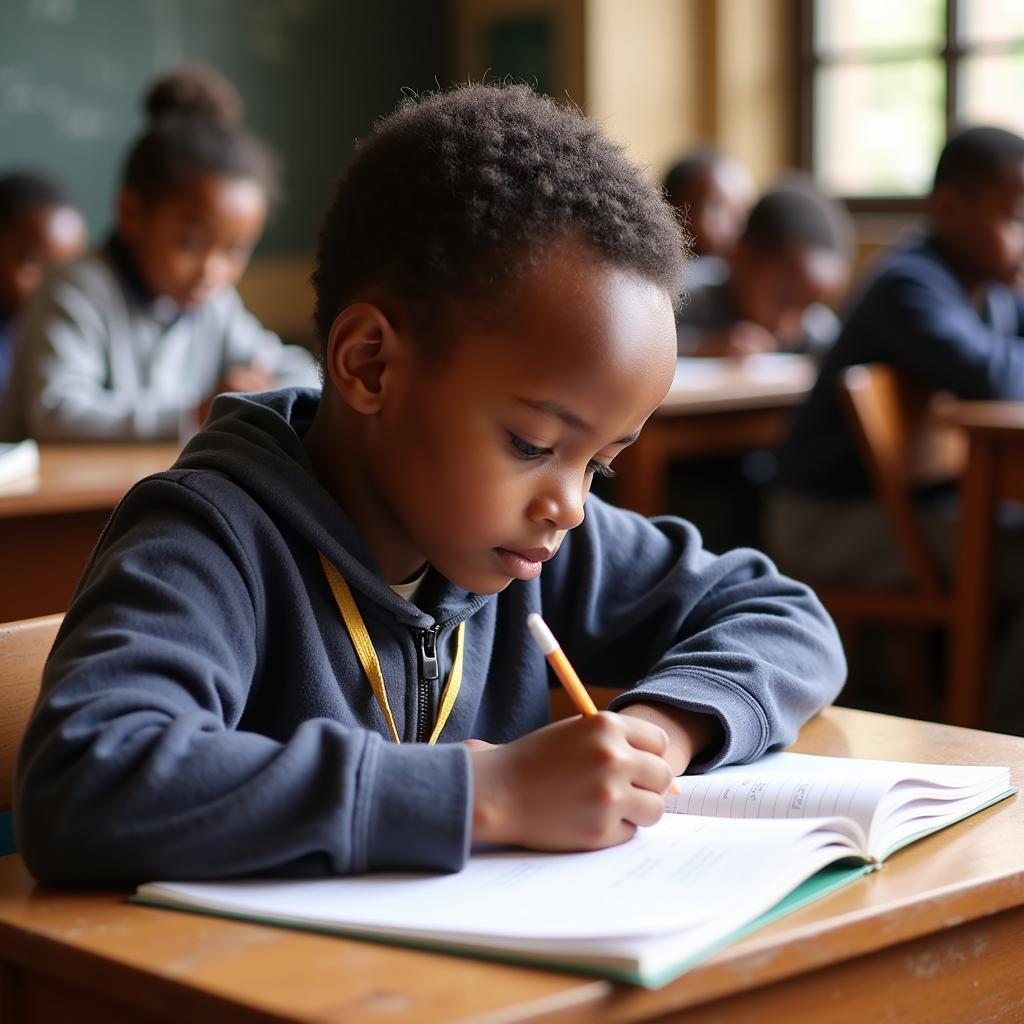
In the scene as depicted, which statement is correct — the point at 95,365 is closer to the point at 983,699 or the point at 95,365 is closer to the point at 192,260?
the point at 192,260

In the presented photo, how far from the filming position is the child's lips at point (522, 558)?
38.5 inches

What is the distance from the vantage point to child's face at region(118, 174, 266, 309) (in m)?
3.07

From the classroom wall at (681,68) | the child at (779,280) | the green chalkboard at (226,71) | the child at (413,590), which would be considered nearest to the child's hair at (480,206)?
the child at (413,590)

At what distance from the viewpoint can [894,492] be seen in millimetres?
2852

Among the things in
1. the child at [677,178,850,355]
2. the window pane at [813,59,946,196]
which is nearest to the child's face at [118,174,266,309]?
the child at [677,178,850,355]

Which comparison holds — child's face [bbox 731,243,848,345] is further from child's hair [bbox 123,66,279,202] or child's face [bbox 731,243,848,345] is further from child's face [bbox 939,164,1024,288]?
child's hair [bbox 123,66,279,202]

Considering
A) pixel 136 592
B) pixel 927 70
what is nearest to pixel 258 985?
pixel 136 592

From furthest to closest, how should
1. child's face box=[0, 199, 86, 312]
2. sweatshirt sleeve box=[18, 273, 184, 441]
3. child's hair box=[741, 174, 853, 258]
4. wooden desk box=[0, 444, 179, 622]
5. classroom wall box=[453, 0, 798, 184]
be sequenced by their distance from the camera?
1. classroom wall box=[453, 0, 798, 184]
2. child's face box=[0, 199, 86, 312]
3. child's hair box=[741, 174, 853, 258]
4. sweatshirt sleeve box=[18, 273, 184, 441]
5. wooden desk box=[0, 444, 179, 622]

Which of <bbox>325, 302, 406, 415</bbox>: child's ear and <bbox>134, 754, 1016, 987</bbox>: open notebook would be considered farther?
<bbox>325, 302, 406, 415</bbox>: child's ear

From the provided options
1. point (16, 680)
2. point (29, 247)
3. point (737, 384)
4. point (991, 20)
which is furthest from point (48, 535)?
point (991, 20)

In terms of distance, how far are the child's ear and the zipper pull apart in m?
0.17

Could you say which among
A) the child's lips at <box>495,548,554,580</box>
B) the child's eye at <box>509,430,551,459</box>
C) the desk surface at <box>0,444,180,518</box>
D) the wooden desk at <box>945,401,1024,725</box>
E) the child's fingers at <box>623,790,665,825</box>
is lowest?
the wooden desk at <box>945,401,1024,725</box>

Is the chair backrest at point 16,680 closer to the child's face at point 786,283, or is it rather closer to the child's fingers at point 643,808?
the child's fingers at point 643,808

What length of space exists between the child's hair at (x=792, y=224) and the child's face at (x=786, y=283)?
21 mm
